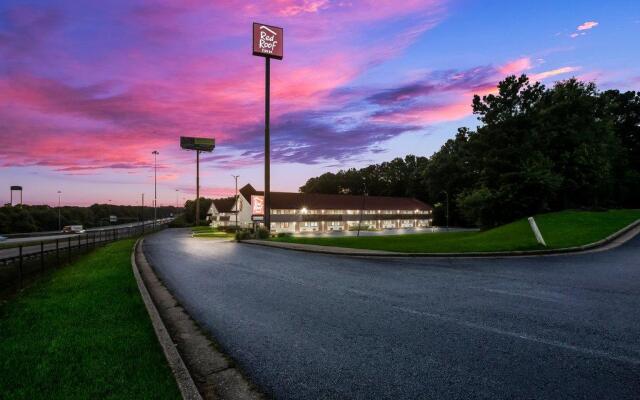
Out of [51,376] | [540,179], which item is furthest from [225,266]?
[540,179]

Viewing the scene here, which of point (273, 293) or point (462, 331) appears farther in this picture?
point (273, 293)

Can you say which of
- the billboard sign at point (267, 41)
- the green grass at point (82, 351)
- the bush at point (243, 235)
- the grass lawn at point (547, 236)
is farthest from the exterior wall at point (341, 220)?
the green grass at point (82, 351)

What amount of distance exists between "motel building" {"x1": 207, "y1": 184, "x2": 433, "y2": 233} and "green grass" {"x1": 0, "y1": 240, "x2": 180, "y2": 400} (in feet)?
184

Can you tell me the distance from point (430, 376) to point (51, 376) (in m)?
4.73

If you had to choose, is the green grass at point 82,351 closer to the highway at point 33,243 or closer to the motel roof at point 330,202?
the highway at point 33,243

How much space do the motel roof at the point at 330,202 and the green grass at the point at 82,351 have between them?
58.1 metres

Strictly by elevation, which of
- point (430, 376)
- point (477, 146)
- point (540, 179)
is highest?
point (477, 146)

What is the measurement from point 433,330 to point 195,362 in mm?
3895

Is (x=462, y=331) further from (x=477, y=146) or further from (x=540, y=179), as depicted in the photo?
(x=477, y=146)

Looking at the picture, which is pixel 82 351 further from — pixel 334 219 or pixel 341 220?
pixel 341 220

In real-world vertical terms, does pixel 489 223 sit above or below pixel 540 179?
below

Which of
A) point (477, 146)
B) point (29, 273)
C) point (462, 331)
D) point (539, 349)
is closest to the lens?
point (539, 349)

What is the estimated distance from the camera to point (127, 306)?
798cm

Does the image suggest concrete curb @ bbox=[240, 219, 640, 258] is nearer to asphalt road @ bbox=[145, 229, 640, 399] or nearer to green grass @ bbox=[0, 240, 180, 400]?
asphalt road @ bbox=[145, 229, 640, 399]
